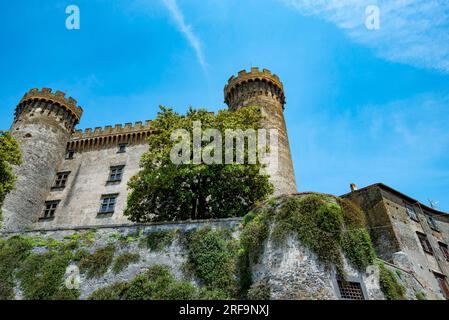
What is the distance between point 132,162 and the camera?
1283 inches

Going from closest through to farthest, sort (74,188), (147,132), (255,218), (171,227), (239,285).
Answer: (239,285) → (255,218) → (171,227) → (74,188) → (147,132)

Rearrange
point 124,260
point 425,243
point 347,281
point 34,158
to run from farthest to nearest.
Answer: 1. point 34,158
2. point 425,243
3. point 124,260
4. point 347,281

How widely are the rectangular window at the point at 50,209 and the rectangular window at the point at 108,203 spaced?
12.8 ft

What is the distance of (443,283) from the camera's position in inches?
996

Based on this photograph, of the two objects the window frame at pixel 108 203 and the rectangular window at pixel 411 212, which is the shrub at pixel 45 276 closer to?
the window frame at pixel 108 203

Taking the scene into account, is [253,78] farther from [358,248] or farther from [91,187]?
[358,248]

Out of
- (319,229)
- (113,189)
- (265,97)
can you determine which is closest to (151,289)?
(319,229)

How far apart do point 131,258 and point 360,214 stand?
1043 centimetres

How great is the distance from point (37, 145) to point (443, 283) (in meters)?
33.0

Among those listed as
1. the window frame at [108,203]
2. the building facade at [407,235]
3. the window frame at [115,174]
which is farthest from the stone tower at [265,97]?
the window frame at [108,203]
